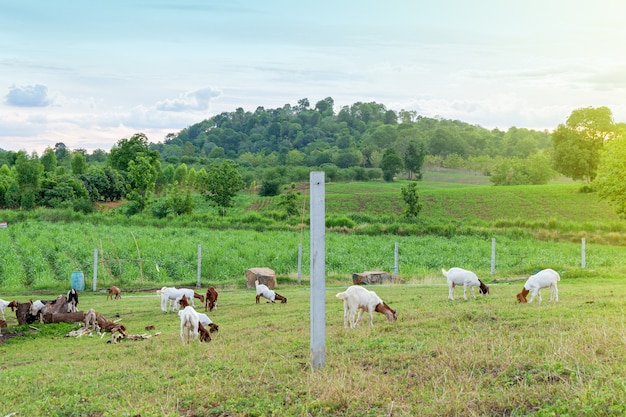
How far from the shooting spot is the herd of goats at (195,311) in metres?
13.1

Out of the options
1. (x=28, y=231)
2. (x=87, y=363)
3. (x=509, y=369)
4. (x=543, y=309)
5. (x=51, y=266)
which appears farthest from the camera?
(x=28, y=231)

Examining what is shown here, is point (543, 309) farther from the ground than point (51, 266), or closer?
farther from the ground

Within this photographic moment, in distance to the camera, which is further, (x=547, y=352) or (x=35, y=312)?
(x=35, y=312)

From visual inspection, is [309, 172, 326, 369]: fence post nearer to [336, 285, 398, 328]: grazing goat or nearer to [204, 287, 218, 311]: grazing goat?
[336, 285, 398, 328]: grazing goat

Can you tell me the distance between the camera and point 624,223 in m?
58.1

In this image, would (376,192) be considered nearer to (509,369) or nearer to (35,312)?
(35,312)

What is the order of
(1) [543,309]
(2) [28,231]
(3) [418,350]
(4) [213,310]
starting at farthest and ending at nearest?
(2) [28,231]
(4) [213,310]
(1) [543,309]
(3) [418,350]

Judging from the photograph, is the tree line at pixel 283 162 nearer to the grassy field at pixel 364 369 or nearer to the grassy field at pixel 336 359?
the grassy field at pixel 336 359

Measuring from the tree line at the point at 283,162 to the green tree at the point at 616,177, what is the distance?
0.91ft

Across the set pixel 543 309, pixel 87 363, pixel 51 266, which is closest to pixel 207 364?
pixel 87 363

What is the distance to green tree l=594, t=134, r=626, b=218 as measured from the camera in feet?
184

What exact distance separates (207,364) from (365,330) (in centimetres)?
351

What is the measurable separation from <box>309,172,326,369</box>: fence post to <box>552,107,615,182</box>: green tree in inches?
3666

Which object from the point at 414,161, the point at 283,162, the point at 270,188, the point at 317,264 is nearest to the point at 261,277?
the point at 317,264
